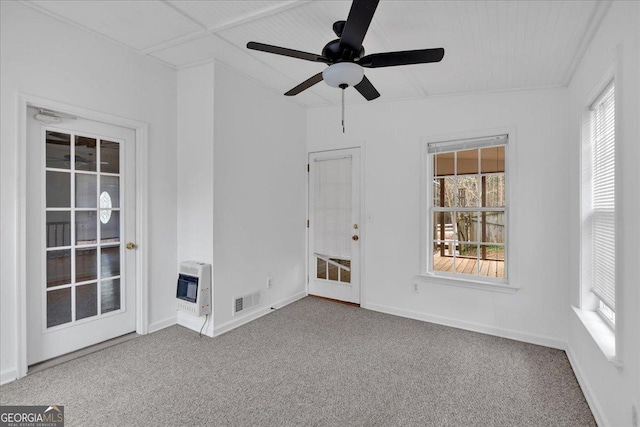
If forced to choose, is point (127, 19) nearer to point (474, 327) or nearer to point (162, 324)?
point (162, 324)

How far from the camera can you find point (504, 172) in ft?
11.0

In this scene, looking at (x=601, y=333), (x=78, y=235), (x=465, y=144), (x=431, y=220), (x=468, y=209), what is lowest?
(x=601, y=333)

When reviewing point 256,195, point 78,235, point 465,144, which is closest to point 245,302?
point 256,195

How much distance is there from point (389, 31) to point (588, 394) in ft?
9.77

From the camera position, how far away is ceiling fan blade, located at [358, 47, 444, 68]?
196 cm


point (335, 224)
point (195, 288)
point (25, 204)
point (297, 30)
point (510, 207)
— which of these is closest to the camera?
point (25, 204)

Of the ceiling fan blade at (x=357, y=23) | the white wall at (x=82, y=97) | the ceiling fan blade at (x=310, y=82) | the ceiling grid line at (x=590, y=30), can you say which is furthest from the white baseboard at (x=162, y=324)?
the ceiling grid line at (x=590, y=30)

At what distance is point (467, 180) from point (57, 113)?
3.96 m

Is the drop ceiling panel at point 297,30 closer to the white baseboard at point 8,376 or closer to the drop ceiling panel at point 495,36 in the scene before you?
the drop ceiling panel at point 495,36

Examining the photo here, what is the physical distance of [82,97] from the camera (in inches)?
105

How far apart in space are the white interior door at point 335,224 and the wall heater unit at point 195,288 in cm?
176

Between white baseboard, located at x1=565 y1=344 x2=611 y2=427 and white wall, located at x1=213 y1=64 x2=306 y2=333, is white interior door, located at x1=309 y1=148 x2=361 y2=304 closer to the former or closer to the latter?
white wall, located at x1=213 y1=64 x2=306 y2=333

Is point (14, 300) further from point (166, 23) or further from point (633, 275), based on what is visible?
point (633, 275)

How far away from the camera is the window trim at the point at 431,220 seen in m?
3.26
